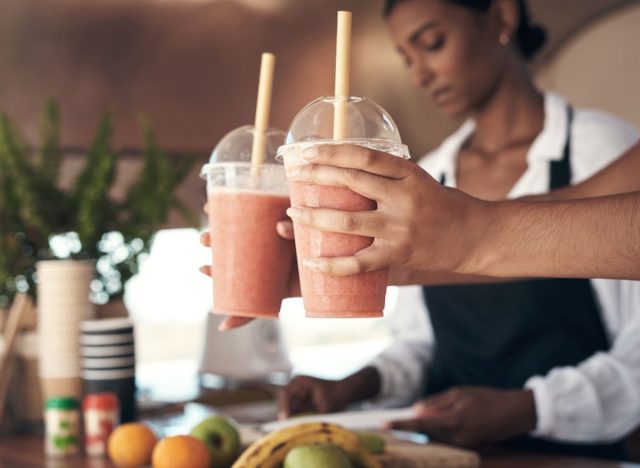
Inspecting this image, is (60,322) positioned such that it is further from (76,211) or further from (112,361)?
(76,211)

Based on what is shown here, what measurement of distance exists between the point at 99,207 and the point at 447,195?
1.61 m

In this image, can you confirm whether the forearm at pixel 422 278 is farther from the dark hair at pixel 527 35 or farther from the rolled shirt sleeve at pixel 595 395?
the dark hair at pixel 527 35

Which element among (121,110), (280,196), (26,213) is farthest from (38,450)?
(121,110)

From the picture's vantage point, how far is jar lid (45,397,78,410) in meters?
2.16

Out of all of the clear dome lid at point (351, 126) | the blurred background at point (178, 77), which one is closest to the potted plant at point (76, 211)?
the blurred background at point (178, 77)

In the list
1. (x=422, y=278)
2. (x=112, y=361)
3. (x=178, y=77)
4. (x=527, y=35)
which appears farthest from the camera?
(x=178, y=77)

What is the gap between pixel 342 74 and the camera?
120cm

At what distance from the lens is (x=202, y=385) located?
328 centimetres

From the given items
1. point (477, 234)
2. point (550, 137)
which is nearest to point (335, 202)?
point (477, 234)

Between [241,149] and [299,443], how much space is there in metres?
0.51

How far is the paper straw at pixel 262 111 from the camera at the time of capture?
55.9 inches

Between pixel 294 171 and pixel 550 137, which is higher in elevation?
pixel 550 137

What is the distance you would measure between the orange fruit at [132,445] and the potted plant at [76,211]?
2.45ft

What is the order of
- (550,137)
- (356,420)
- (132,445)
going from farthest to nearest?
1. (550,137)
2. (356,420)
3. (132,445)
